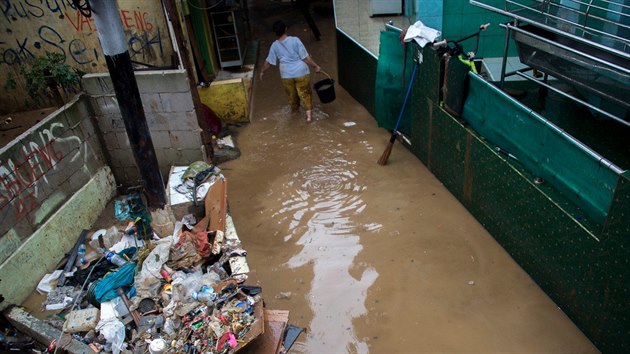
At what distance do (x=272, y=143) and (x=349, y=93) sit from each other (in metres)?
2.39

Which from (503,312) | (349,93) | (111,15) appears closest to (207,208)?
(111,15)

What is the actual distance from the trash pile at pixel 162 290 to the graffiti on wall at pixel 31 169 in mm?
772

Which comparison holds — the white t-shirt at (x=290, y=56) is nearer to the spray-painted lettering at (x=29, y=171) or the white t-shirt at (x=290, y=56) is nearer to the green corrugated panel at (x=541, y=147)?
the green corrugated panel at (x=541, y=147)

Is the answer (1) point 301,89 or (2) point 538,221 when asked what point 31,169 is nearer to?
(1) point 301,89

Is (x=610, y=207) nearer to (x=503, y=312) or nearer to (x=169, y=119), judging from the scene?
(x=503, y=312)

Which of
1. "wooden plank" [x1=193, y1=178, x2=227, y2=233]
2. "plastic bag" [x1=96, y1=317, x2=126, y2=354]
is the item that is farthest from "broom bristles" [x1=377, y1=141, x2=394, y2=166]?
"plastic bag" [x1=96, y1=317, x2=126, y2=354]

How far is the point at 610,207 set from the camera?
3.65 meters

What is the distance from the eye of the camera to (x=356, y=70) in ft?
29.2

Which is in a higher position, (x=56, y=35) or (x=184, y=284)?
(x=56, y=35)

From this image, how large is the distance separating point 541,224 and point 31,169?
5.32 m

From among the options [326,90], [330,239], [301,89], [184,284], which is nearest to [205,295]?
[184,284]

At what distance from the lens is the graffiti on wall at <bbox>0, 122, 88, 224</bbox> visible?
4785 mm

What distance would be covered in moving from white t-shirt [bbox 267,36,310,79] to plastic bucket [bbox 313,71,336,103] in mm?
399

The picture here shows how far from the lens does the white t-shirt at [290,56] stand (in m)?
7.98
